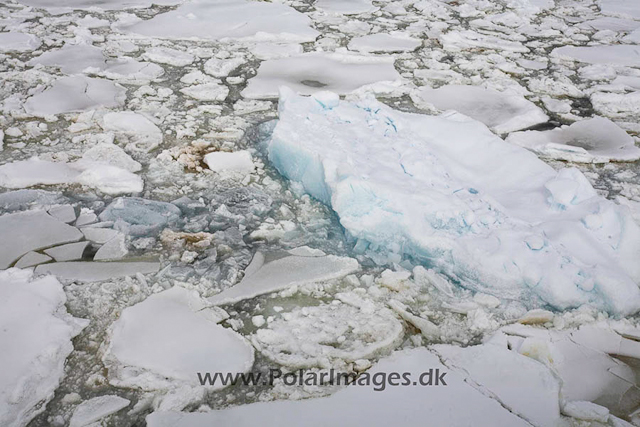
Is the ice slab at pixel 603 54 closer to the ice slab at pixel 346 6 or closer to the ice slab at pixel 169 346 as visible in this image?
the ice slab at pixel 346 6

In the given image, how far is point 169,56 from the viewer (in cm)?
397

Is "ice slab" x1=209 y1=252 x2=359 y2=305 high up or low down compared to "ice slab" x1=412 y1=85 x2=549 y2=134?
up

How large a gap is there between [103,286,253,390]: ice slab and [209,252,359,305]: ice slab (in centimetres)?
14

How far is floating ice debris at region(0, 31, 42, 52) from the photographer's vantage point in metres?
4.01

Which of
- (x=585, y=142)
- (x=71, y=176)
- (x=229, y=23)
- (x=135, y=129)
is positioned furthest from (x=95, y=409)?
(x=229, y=23)

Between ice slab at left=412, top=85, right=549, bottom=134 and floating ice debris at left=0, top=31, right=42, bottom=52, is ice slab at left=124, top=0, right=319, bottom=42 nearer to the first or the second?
floating ice debris at left=0, top=31, right=42, bottom=52

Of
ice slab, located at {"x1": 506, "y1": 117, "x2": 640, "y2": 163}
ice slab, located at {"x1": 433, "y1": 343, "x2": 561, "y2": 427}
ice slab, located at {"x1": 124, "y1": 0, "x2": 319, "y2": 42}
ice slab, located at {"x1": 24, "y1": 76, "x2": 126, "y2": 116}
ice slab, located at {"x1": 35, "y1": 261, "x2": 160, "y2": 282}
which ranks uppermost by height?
ice slab, located at {"x1": 124, "y1": 0, "x2": 319, "y2": 42}

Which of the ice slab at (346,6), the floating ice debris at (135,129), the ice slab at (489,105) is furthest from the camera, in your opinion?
the ice slab at (346,6)

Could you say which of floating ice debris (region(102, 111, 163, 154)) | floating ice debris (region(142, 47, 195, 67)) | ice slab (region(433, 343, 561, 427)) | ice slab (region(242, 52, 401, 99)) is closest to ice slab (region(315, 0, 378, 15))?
ice slab (region(242, 52, 401, 99))

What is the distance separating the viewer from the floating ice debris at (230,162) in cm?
269

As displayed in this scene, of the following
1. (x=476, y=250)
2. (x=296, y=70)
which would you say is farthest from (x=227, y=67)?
(x=476, y=250)

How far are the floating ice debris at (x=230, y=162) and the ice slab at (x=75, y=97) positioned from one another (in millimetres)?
960

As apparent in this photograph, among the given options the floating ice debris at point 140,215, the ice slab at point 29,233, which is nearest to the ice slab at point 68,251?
the ice slab at point 29,233

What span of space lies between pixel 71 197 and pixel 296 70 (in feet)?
6.59
